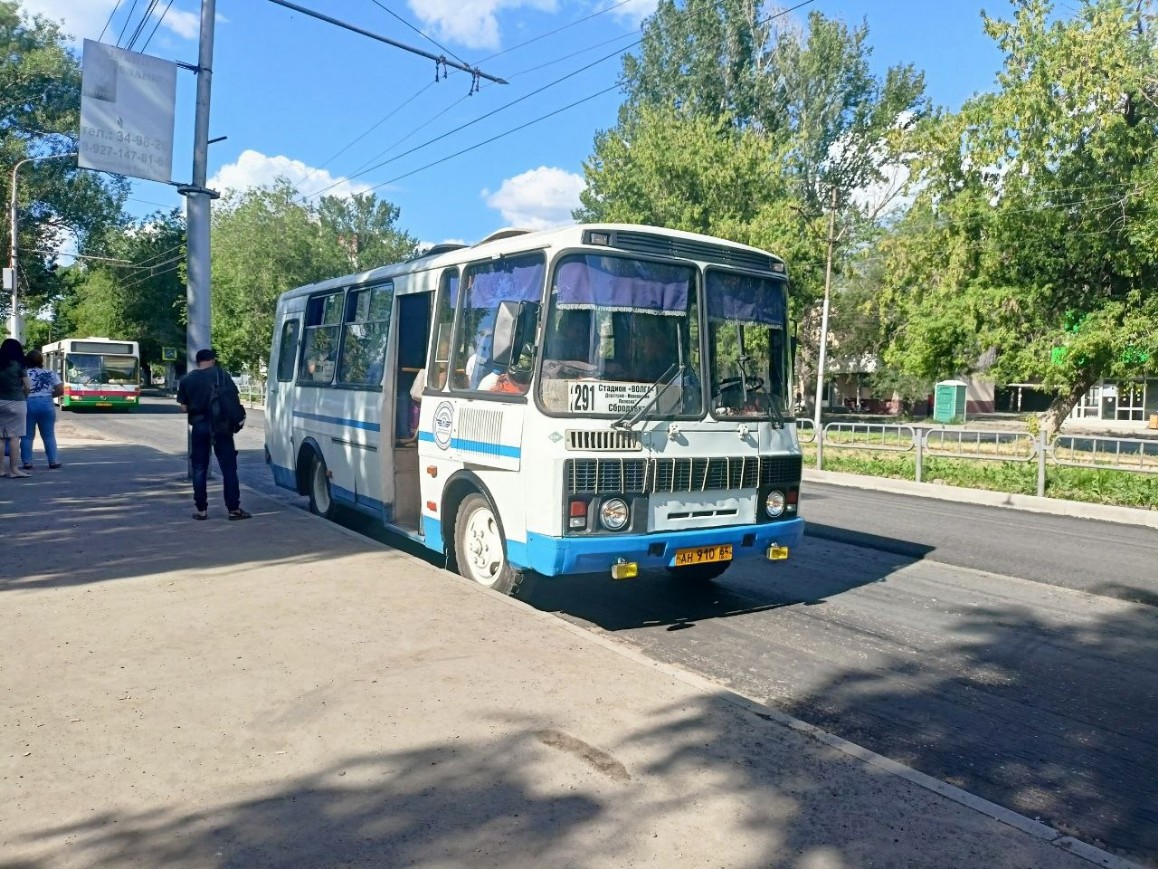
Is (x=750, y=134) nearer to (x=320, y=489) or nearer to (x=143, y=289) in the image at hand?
(x=320, y=489)

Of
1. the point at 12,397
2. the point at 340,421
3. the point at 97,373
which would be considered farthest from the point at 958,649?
the point at 97,373

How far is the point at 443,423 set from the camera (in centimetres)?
751

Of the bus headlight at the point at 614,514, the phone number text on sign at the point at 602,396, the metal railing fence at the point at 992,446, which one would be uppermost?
the phone number text on sign at the point at 602,396

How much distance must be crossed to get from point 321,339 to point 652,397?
556cm

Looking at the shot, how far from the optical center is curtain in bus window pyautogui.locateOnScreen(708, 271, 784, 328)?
6855 mm

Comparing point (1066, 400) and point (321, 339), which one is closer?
point (321, 339)

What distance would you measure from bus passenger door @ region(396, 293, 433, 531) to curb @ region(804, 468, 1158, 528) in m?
10.5

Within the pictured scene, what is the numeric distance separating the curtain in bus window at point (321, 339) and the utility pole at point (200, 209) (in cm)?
270

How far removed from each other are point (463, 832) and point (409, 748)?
77 centimetres

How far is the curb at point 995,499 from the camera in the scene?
44.4 feet

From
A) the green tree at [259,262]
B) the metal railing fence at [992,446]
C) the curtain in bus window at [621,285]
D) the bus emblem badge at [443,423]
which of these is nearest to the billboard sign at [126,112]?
the bus emblem badge at [443,423]

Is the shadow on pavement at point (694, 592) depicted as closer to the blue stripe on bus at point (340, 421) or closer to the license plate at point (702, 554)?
the license plate at point (702, 554)

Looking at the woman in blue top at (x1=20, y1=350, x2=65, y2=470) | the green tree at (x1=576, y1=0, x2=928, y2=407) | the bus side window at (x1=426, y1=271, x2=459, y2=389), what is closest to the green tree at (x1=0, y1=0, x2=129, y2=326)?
the green tree at (x1=576, y1=0, x2=928, y2=407)

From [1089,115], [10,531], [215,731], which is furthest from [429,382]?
[1089,115]
